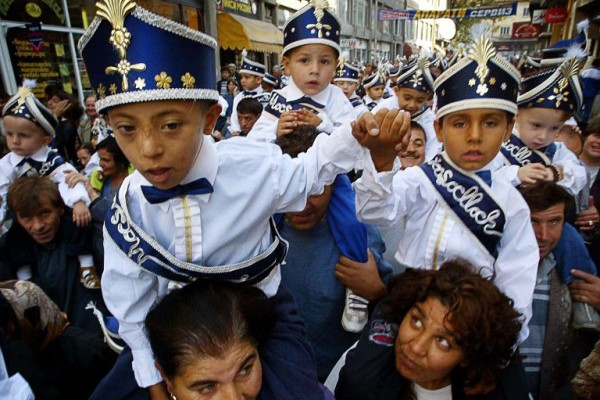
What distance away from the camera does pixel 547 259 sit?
7.54 feet

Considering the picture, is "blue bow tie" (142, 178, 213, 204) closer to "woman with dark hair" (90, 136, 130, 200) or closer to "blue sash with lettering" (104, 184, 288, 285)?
"blue sash with lettering" (104, 184, 288, 285)

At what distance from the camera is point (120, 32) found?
1247mm

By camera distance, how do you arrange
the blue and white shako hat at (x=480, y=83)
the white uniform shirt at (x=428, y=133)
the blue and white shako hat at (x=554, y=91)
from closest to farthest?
the blue and white shako hat at (x=480, y=83)
the blue and white shako hat at (x=554, y=91)
the white uniform shirt at (x=428, y=133)

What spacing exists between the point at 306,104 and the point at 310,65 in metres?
0.33

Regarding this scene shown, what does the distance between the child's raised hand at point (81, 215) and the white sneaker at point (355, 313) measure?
1.99 metres

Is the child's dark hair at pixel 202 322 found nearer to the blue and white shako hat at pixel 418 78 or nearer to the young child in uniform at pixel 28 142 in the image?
the young child in uniform at pixel 28 142

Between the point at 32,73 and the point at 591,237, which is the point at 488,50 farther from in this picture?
the point at 32,73

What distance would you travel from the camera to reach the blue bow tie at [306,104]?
11.2ft

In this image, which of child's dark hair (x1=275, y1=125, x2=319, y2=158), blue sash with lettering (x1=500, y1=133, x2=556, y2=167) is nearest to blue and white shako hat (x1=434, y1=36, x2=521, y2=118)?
child's dark hair (x1=275, y1=125, x2=319, y2=158)

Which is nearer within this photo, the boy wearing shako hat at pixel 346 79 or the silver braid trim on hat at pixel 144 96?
the silver braid trim on hat at pixel 144 96

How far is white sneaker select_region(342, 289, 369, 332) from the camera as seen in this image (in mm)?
2062

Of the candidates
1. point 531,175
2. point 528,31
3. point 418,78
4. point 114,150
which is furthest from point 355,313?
point 528,31

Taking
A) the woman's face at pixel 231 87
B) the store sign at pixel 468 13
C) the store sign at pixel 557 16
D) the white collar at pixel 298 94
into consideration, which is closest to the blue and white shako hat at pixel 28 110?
the white collar at pixel 298 94

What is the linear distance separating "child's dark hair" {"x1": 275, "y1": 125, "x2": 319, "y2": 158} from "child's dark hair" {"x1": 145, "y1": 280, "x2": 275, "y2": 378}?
0.85 m
